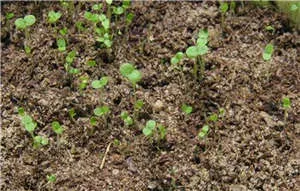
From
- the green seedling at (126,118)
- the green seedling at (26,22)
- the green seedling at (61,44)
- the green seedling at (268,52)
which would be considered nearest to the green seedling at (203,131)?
the green seedling at (126,118)

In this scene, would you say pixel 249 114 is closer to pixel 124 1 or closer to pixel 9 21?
pixel 124 1

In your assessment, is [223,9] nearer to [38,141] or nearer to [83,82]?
[83,82]

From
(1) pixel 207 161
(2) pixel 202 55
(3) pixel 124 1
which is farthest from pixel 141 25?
(1) pixel 207 161

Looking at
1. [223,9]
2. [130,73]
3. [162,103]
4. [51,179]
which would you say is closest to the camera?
[51,179]

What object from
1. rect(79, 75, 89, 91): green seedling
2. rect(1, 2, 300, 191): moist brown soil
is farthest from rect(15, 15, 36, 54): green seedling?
rect(79, 75, 89, 91): green seedling

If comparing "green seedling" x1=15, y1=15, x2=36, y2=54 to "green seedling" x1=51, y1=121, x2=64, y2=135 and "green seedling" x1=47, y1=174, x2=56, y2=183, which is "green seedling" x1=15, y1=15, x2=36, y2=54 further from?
"green seedling" x1=47, y1=174, x2=56, y2=183

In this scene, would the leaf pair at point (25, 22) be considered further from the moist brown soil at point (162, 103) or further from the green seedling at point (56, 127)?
the green seedling at point (56, 127)

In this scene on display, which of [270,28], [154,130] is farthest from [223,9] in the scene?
[154,130]
